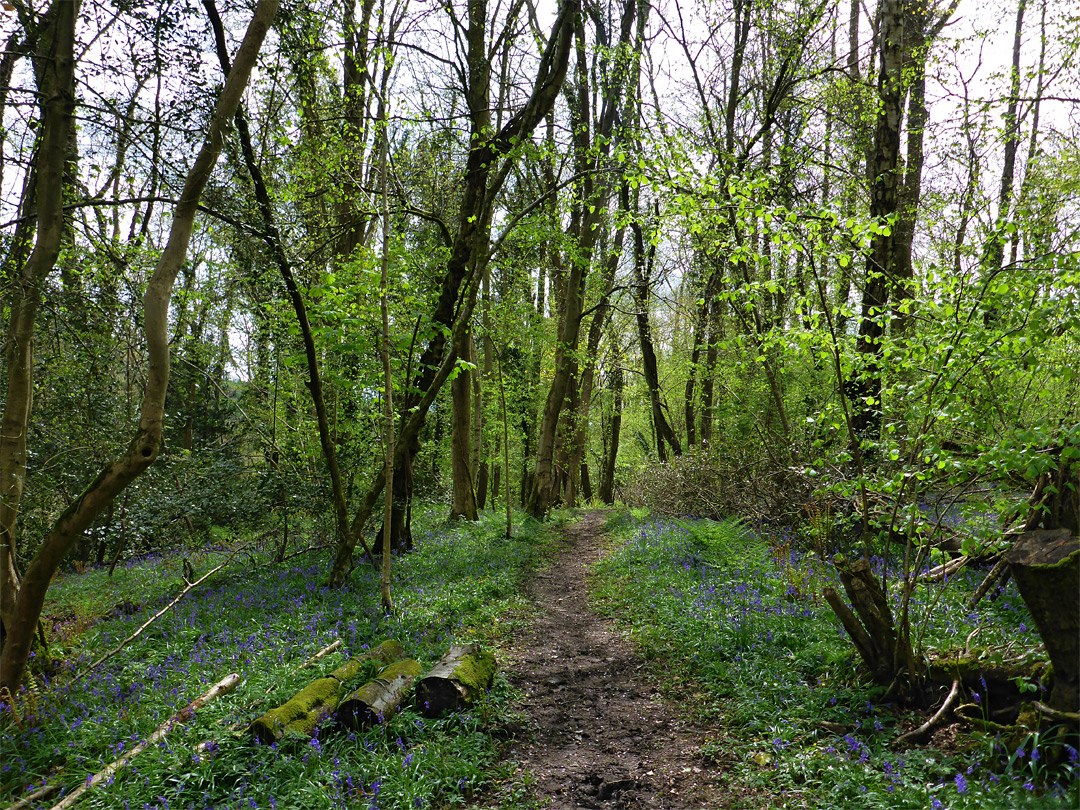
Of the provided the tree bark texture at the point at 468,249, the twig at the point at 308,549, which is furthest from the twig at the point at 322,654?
the twig at the point at 308,549

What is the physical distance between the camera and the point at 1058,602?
3.32 metres

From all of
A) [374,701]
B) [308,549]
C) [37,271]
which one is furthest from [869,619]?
[308,549]

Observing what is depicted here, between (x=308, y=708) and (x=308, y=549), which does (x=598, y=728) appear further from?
Result: (x=308, y=549)

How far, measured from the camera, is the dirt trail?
4.02 meters

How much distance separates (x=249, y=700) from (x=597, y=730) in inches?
121

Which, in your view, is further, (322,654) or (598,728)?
(322,654)

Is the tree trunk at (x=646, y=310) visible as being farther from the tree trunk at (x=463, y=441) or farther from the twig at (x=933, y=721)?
the twig at (x=933, y=721)

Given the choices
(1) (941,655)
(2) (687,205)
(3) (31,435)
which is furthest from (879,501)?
(3) (31,435)

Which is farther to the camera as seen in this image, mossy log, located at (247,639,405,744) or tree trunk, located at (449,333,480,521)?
tree trunk, located at (449,333,480,521)

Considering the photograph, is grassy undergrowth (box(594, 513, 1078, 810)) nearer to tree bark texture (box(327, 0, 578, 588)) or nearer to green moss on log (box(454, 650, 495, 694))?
green moss on log (box(454, 650, 495, 694))

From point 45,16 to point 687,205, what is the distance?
6.94 meters

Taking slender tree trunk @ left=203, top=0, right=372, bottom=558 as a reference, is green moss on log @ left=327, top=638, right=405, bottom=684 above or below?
below

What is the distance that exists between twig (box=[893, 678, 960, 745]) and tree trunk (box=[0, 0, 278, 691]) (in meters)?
6.03

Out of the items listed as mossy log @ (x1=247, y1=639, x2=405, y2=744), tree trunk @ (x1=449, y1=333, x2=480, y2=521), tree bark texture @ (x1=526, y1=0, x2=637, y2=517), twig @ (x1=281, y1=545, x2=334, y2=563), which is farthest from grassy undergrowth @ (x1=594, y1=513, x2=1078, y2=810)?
tree bark texture @ (x1=526, y1=0, x2=637, y2=517)
